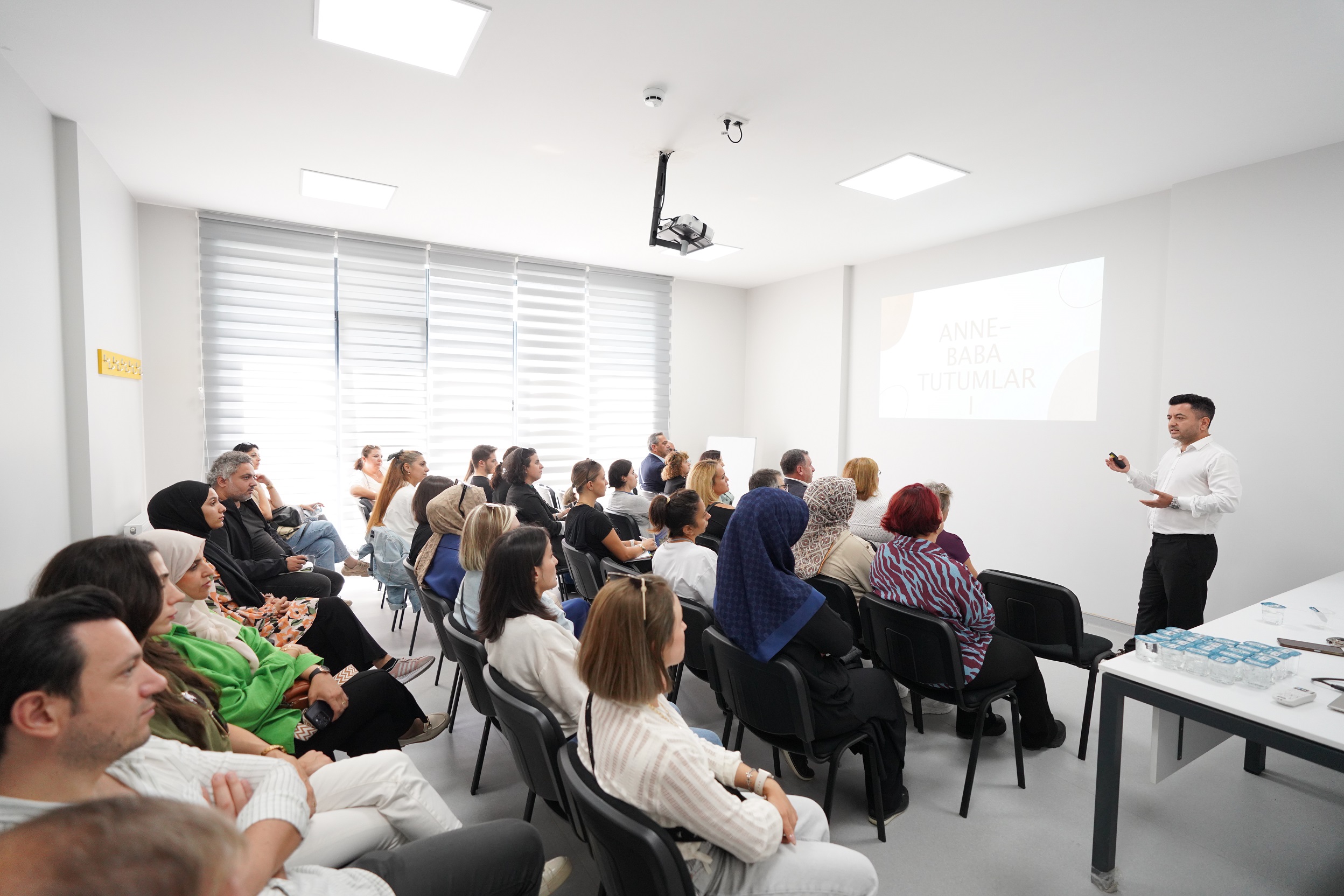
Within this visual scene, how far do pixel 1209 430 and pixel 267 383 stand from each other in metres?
7.42

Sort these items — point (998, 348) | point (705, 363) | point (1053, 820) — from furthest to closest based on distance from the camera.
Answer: point (705, 363)
point (998, 348)
point (1053, 820)

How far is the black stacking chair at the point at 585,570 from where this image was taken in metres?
3.50

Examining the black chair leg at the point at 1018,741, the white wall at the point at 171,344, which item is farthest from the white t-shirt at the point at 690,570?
the white wall at the point at 171,344

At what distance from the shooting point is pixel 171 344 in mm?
5223

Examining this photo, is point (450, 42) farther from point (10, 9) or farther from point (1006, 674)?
point (1006, 674)

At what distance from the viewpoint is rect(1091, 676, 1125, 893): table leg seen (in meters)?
1.94

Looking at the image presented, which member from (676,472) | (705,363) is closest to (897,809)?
(676,472)

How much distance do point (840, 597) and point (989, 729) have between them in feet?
3.27

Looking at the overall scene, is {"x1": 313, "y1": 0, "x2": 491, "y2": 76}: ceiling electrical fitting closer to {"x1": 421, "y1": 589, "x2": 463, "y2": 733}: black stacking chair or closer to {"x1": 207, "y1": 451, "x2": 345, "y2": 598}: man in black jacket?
{"x1": 207, "y1": 451, "x2": 345, "y2": 598}: man in black jacket

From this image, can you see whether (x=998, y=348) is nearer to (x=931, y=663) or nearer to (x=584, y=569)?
(x=931, y=663)

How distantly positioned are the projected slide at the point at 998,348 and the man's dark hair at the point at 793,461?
6.90 feet

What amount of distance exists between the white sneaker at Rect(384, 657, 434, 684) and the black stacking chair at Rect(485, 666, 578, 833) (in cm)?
151

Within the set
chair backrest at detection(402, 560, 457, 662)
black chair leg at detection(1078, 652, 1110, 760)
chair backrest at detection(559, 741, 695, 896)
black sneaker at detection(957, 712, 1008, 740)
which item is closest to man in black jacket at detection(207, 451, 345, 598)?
chair backrest at detection(402, 560, 457, 662)

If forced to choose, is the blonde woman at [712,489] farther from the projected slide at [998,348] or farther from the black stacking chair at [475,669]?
the projected slide at [998,348]
